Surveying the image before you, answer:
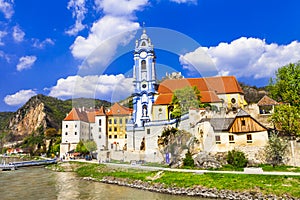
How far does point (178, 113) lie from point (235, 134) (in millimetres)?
12384

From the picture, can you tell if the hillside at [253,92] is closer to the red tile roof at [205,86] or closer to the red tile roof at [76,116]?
the red tile roof at [205,86]

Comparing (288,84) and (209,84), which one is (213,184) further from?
(209,84)

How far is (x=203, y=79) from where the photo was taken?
50.3 metres

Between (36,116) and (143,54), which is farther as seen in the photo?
(36,116)

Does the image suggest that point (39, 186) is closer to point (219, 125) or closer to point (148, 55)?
point (219, 125)

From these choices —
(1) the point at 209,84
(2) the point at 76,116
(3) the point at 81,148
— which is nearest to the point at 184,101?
(1) the point at 209,84

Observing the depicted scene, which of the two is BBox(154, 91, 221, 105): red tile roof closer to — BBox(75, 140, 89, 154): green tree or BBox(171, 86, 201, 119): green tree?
BBox(171, 86, 201, 119): green tree

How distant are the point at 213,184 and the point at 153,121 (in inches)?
883

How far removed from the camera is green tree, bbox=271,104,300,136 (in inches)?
1013

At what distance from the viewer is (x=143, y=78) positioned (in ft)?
164

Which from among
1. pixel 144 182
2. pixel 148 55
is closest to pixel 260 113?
pixel 144 182

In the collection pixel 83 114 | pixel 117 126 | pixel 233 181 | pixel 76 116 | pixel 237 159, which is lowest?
Answer: pixel 233 181

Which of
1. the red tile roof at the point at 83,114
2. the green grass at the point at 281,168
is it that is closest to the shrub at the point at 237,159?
the green grass at the point at 281,168

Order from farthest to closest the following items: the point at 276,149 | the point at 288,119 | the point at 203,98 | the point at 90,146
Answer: the point at 90,146
the point at 203,98
the point at 288,119
the point at 276,149
